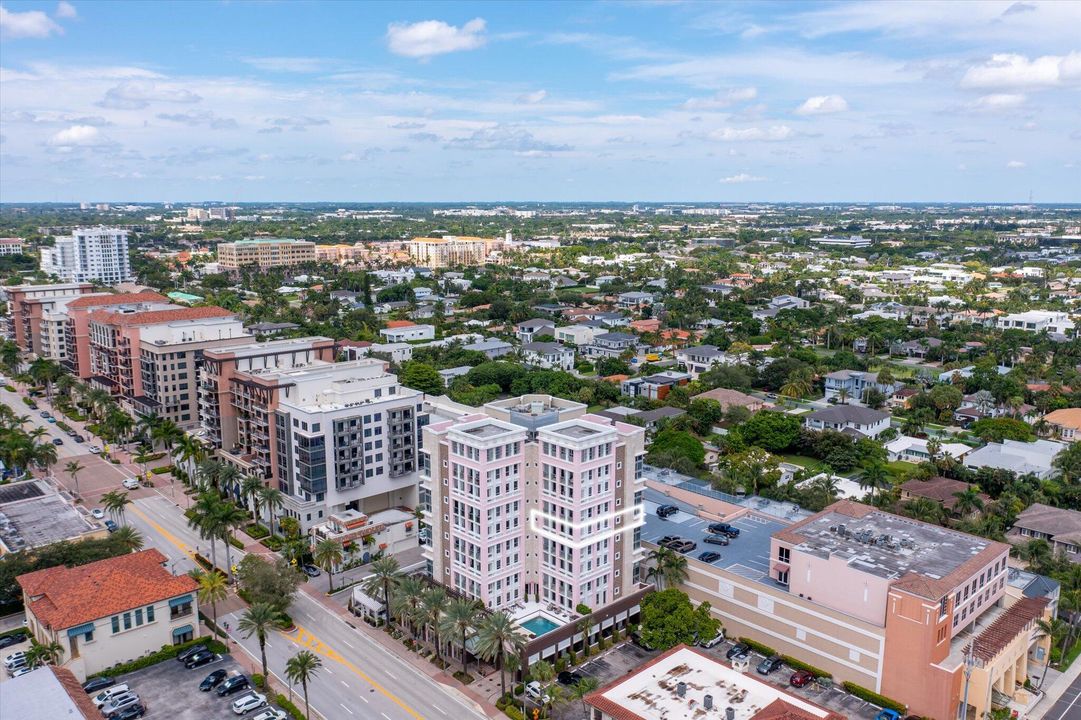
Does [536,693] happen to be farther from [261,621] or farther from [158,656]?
[158,656]

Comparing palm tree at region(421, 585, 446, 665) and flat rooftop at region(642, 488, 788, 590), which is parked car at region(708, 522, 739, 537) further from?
palm tree at region(421, 585, 446, 665)

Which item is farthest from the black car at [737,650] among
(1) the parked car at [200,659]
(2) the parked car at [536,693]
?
(1) the parked car at [200,659]

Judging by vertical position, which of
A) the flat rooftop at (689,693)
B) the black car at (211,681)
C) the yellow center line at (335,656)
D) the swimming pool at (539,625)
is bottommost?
the yellow center line at (335,656)

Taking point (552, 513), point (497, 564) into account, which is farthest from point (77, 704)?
point (552, 513)

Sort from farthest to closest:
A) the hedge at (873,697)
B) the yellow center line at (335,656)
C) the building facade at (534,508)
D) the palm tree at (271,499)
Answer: the palm tree at (271,499)
the building facade at (534,508)
the yellow center line at (335,656)
the hedge at (873,697)

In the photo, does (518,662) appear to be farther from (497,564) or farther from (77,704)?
(77,704)

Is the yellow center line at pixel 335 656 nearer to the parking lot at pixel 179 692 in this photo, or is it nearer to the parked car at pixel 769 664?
the parking lot at pixel 179 692
